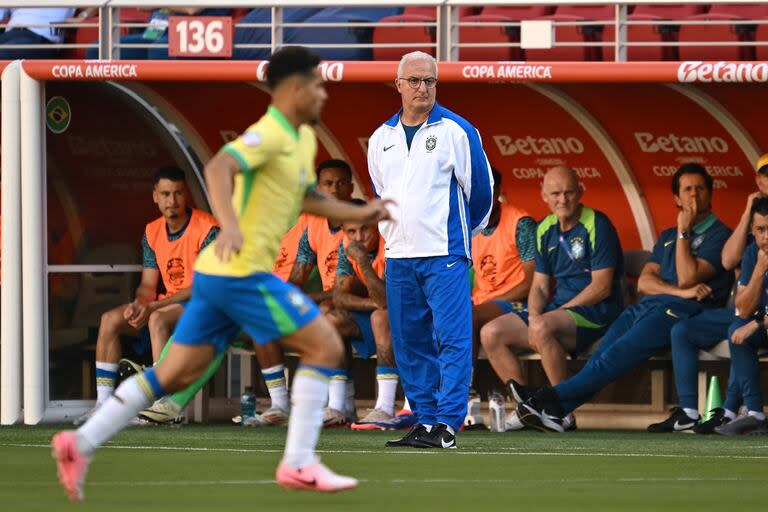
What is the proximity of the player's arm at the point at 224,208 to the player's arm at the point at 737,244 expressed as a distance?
5.70m

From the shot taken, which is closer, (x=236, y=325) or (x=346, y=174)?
(x=236, y=325)

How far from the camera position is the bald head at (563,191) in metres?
11.5

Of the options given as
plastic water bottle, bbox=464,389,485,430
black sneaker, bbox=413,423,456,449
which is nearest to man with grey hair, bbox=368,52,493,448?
black sneaker, bbox=413,423,456,449

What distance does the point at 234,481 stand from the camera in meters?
6.71

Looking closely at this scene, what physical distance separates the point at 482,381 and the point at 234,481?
19.3 feet

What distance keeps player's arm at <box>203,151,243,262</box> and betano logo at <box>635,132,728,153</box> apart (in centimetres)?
672

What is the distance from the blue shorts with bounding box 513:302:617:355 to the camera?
11297 mm

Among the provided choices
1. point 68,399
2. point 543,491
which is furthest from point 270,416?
point 543,491

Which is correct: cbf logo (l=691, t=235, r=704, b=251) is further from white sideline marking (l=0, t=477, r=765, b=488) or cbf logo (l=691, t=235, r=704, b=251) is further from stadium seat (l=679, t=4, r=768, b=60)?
white sideline marking (l=0, t=477, r=765, b=488)

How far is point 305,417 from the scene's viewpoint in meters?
6.05

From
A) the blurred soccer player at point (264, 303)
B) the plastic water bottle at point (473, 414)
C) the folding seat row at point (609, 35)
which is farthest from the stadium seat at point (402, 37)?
the blurred soccer player at point (264, 303)

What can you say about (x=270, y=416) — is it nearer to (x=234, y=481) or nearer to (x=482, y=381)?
(x=482, y=381)

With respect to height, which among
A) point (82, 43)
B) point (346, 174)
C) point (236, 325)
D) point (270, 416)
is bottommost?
point (270, 416)

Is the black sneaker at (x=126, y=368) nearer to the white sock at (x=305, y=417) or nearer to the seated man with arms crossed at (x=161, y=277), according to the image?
the seated man with arms crossed at (x=161, y=277)
